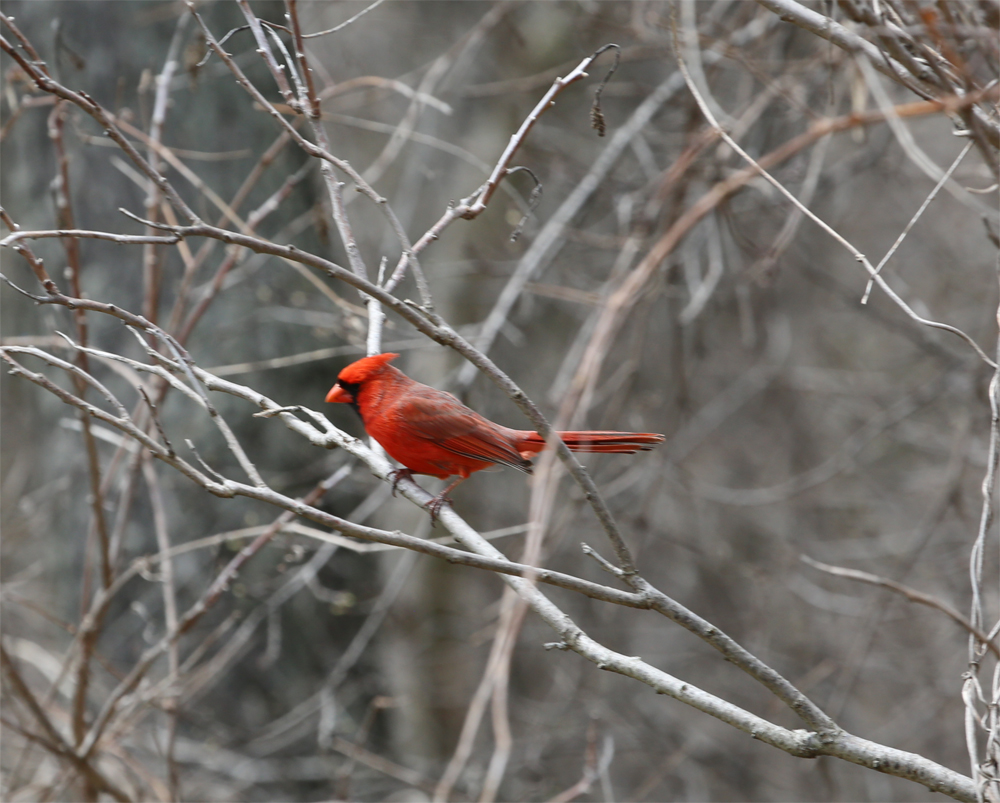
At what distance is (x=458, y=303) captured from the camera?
19.7 feet

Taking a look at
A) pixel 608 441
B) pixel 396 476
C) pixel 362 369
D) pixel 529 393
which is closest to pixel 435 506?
pixel 396 476

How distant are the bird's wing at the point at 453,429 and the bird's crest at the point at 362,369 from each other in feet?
0.45

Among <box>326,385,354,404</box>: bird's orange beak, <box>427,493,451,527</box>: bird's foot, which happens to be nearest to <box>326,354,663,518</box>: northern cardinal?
<box>326,385,354,404</box>: bird's orange beak

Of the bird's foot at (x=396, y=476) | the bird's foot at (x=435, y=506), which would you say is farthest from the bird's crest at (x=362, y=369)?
the bird's foot at (x=435, y=506)

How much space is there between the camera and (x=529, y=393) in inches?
230

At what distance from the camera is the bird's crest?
2.85 m

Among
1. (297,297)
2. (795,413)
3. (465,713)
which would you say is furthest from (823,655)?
(297,297)

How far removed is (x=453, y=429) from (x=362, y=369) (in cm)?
35

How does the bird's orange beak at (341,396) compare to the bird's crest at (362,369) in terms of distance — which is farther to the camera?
the bird's orange beak at (341,396)

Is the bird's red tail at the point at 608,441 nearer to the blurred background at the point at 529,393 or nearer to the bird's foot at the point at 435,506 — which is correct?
the blurred background at the point at 529,393

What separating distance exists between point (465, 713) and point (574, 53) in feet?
13.8

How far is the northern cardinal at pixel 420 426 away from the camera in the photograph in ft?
9.64

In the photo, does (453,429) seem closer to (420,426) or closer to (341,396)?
(420,426)

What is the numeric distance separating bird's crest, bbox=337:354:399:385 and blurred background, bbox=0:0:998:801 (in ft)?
0.48
